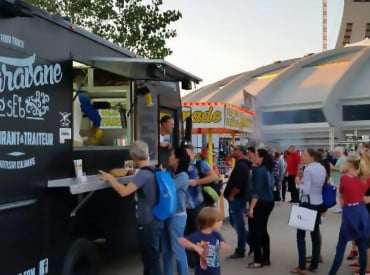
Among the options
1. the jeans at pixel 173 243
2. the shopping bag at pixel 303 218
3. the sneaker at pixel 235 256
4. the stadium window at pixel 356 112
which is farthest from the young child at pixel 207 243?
the stadium window at pixel 356 112

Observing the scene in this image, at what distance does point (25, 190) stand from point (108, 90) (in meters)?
2.50

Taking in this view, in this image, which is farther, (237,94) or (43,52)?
(237,94)

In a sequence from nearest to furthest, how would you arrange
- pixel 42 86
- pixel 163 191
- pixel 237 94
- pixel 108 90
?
pixel 42 86 → pixel 163 191 → pixel 108 90 → pixel 237 94

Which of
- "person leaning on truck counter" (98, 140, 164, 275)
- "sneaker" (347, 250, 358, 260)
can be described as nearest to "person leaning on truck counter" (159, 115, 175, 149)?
"person leaning on truck counter" (98, 140, 164, 275)

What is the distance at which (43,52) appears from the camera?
461 centimetres

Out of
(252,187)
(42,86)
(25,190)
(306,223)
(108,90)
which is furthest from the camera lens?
(252,187)

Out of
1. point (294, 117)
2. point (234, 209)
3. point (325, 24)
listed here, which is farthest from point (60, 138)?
point (325, 24)

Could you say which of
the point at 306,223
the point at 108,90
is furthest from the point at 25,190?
the point at 306,223

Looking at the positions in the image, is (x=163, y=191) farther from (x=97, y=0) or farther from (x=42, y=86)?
(x=97, y=0)

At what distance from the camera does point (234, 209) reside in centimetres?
861

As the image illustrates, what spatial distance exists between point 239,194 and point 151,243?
314 centimetres

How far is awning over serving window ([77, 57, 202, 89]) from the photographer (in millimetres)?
5551

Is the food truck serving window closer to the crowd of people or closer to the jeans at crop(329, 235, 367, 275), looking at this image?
the crowd of people

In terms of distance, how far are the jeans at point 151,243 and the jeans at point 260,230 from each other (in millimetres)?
2483
